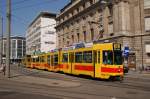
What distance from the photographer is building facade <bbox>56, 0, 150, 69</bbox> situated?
45281 mm

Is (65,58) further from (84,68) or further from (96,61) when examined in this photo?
(96,61)

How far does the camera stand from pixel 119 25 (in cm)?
4697

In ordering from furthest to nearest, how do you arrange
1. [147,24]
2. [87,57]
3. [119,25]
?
1. [119,25]
2. [147,24]
3. [87,57]

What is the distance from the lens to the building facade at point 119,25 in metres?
45.3

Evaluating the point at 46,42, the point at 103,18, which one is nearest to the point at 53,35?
the point at 46,42

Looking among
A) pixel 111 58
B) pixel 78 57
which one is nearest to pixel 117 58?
pixel 111 58

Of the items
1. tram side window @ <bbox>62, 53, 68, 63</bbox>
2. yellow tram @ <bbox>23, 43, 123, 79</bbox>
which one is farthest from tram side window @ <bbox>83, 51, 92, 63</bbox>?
tram side window @ <bbox>62, 53, 68, 63</bbox>

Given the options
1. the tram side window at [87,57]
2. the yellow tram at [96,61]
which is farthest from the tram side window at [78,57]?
the tram side window at [87,57]

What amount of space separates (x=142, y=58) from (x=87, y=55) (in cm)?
2201

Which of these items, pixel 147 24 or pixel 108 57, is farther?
pixel 147 24

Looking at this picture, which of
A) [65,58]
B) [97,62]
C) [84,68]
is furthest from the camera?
[65,58]

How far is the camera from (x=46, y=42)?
401 ft

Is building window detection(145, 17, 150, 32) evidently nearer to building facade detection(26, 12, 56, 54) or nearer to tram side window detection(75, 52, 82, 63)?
tram side window detection(75, 52, 82, 63)

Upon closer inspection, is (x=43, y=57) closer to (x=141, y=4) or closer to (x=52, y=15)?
(x=141, y=4)
